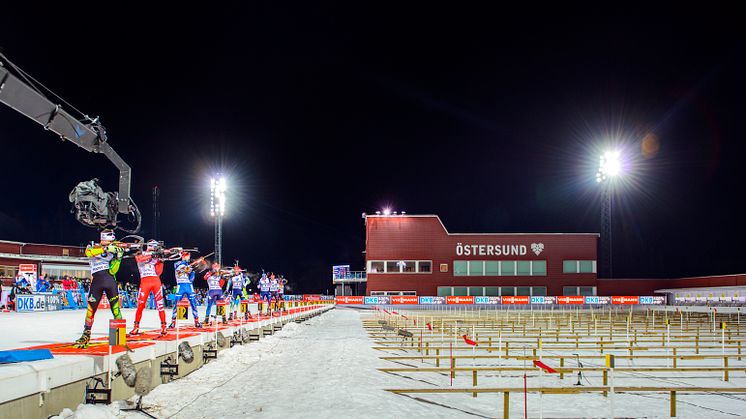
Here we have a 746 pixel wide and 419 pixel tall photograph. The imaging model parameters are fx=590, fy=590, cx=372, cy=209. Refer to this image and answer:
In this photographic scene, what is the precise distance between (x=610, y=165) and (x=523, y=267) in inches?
614

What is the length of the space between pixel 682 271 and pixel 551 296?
3177 cm

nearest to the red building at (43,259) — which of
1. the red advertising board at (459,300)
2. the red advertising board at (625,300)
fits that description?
the red advertising board at (459,300)

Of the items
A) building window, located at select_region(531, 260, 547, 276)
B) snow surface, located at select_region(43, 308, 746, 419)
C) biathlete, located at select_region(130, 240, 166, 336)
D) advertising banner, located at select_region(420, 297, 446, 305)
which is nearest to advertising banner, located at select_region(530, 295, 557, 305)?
building window, located at select_region(531, 260, 547, 276)

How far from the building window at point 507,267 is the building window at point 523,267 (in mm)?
605

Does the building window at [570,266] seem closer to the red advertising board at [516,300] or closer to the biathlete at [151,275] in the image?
the red advertising board at [516,300]

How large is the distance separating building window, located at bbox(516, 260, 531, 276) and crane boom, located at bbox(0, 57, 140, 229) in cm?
5551

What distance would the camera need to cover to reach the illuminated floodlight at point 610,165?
58062 mm

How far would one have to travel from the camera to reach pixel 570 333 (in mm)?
29688

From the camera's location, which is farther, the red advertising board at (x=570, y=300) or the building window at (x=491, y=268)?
the building window at (x=491, y=268)

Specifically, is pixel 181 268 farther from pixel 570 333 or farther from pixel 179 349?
pixel 570 333

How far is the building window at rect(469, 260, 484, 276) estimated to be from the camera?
67.6 meters

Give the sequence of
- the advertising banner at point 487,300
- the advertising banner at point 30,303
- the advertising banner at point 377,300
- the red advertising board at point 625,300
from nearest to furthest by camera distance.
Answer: the advertising banner at point 30,303 → the advertising banner at point 487,300 → the red advertising board at point 625,300 → the advertising banner at point 377,300

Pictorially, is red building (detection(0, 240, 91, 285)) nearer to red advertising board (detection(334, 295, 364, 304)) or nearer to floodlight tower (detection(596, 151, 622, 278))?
red advertising board (detection(334, 295, 364, 304))

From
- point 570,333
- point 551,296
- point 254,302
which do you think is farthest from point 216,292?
point 551,296
